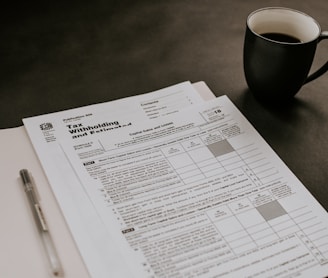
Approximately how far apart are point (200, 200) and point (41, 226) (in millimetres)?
187

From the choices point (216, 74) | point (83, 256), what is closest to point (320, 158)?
point (216, 74)

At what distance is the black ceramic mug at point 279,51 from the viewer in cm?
75

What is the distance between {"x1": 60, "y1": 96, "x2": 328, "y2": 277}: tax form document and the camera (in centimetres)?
→ 61

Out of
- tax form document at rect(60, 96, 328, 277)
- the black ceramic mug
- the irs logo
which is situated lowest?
tax form document at rect(60, 96, 328, 277)

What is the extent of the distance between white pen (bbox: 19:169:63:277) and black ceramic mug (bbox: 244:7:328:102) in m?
0.34

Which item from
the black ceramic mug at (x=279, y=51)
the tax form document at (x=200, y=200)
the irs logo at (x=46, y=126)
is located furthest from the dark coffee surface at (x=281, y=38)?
the irs logo at (x=46, y=126)

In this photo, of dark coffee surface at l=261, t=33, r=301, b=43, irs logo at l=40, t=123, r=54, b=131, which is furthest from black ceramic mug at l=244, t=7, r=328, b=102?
irs logo at l=40, t=123, r=54, b=131

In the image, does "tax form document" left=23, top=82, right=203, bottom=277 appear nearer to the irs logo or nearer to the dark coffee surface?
the irs logo

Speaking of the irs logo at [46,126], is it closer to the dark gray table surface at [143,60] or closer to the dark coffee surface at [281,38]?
the dark gray table surface at [143,60]

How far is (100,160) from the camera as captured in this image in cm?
72

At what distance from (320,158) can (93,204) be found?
31 centimetres

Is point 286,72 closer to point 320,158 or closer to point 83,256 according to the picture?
point 320,158

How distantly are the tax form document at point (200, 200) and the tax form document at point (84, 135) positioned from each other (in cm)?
1

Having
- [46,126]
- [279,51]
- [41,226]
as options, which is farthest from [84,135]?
[279,51]
